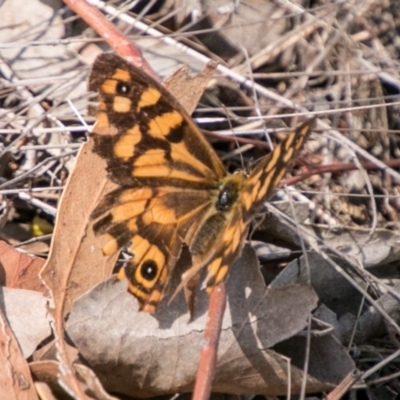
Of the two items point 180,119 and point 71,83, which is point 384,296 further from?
point 71,83

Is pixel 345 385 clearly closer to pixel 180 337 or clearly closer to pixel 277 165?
pixel 180 337

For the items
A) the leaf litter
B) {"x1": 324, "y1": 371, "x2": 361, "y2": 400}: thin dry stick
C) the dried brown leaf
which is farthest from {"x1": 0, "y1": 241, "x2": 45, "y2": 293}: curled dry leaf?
{"x1": 324, "y1": 371, "x2": 361, "y2": 400}: thin dry stick

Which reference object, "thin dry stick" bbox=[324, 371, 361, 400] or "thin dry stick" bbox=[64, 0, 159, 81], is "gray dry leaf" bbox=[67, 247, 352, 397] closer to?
"thin dry stick" bbox=[324, 371, 361, 400]

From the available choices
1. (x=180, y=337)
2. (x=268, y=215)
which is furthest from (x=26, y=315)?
(x=268, y=215)

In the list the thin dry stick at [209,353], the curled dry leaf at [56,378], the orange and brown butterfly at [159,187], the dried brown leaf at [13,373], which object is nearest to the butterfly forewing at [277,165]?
the orange and brown butterfly at [159,187]

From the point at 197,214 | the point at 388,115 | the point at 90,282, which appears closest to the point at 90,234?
the point at 90,282

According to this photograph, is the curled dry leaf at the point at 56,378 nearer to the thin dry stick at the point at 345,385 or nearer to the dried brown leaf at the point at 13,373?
the dried brown leaf at the point at 13,373
